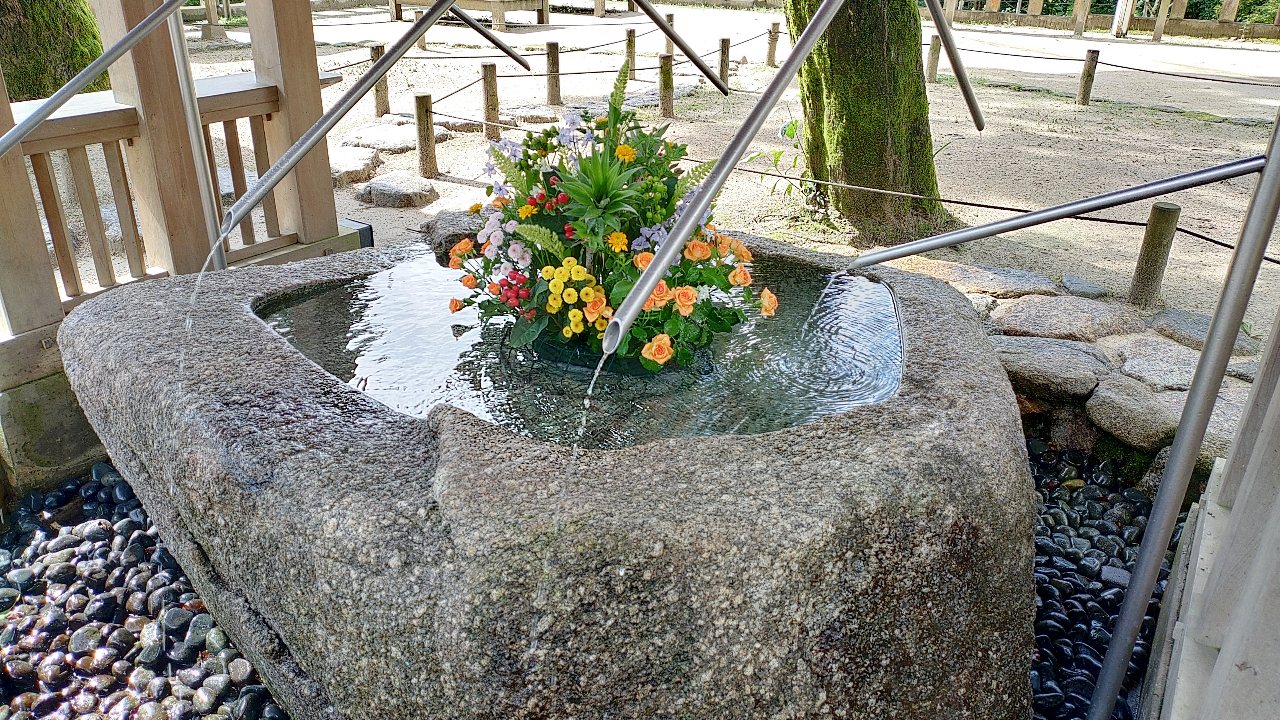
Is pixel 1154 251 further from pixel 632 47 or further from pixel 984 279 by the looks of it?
pixel 632 47

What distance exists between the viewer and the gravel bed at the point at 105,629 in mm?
2230

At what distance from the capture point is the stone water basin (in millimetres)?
1546

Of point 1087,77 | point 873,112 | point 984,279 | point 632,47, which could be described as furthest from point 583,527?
point 632,47

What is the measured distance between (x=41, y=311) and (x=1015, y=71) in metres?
11.8

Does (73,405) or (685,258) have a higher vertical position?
(685,258)

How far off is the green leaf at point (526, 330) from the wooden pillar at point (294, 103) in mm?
1774

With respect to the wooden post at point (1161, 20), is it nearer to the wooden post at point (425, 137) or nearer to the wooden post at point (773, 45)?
the wooden post at point (773, 45)

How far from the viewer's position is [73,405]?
10.1ft

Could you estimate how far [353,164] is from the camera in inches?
274

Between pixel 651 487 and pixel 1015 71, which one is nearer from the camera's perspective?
pixel 651 487

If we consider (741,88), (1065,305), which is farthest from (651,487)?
(741,88)

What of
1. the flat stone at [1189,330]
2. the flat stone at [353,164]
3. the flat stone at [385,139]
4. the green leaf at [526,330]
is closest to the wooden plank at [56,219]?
the green leaf at [526,330]

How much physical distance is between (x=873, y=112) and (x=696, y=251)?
11.0 feet

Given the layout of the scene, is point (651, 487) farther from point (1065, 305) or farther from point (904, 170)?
point (904, 170)
